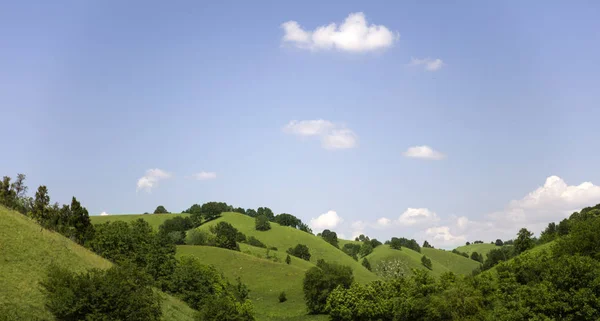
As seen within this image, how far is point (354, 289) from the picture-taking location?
403ft

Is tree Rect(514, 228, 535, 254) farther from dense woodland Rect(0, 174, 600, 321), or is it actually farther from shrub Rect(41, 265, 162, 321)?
shrub Rect(41, 265, 162, 321)

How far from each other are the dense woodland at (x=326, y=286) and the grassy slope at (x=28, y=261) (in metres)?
2.10

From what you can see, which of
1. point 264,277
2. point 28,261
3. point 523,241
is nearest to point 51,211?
point 28,261

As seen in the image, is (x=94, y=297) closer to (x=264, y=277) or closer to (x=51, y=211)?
(x=51, y=211)

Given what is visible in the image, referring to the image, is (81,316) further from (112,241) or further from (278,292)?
(278,292)

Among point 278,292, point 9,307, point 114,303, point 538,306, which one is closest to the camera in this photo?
point 9,307

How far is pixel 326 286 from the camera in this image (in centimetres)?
13188

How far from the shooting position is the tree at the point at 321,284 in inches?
5157

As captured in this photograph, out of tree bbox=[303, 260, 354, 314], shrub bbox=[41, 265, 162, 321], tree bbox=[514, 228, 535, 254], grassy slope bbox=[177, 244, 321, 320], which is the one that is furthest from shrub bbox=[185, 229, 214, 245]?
shrub bbox=[41, 265, 162, 321]

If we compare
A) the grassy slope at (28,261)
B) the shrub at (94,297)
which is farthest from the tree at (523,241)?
the shrub at (94,297)

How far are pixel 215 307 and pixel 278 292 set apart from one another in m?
78.1

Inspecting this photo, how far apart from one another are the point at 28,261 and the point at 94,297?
533 inches

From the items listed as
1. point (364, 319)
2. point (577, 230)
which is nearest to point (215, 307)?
point (364, 319)

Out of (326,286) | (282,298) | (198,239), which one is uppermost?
(198,239)
